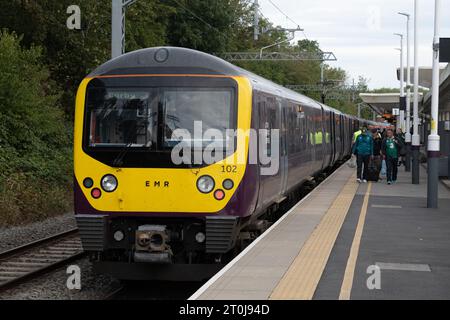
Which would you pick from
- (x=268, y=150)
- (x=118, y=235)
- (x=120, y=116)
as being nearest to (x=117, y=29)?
(x=268, y=150)

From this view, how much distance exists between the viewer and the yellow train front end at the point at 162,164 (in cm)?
871

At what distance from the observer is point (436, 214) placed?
47.0ft

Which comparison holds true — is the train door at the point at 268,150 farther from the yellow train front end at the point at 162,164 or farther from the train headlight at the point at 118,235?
the train headlight at the point at 118,235

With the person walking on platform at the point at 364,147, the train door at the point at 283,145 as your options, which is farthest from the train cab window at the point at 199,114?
the person walking on platform at the point at 364,147

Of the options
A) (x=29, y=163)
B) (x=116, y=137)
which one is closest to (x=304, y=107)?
(x=29, y=163)

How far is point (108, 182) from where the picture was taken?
8914 millimetres

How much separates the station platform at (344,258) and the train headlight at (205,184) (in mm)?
887

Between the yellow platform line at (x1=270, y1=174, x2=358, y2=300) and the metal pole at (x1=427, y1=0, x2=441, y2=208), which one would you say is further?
the metal pole at (x1=427, y1=0, x2=441, y2=208)

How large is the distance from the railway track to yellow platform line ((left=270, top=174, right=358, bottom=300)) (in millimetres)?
3573

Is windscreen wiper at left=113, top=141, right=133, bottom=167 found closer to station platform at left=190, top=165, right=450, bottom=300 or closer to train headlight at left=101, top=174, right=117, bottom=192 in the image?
train headlight at left=101, top=174, right=117, bottom=192

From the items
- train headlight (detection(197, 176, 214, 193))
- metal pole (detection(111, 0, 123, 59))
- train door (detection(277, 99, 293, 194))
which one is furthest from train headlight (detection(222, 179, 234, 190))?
metal pole (detection(111, 0, 123, 59))

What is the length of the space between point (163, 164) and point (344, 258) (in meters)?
2.44

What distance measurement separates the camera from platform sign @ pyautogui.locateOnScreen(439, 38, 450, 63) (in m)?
14.7

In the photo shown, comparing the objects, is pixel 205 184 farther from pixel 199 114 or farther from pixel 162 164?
pixel 199 114
